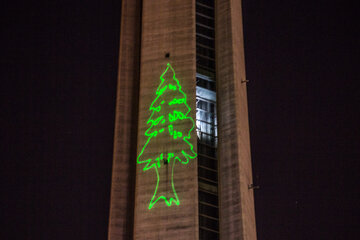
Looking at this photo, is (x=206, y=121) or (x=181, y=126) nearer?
(x=181, y=126)

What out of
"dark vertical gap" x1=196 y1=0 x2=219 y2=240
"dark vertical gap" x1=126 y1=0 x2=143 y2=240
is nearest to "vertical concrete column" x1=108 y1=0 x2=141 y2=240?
"dark vertical gap" x1=126 y1=0 x2=143 y2=240

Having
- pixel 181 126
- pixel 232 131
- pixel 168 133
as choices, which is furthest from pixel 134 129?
pixel 232 131

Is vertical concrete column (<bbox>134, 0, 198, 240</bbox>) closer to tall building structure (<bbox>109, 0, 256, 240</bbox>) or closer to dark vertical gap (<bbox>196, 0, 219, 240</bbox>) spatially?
tall building structure (<bbox>109, 0, 256, 240</bbox>)

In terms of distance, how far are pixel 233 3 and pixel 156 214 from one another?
10.6 metres

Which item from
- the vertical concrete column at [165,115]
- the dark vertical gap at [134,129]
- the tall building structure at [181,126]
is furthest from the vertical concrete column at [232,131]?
the dark vertical gap at [134,129]

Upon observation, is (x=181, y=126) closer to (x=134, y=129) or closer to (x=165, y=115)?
(x=165, y=115)

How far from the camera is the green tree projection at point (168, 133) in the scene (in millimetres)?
26109

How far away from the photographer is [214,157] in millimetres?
28391

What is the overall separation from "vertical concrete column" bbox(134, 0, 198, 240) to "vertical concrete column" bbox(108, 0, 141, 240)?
2.57 feet

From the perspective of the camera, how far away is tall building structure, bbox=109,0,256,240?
2578cm

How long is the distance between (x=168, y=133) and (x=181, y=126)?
59 cm

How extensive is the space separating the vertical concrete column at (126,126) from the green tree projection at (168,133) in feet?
3.38

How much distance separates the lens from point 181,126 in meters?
26.9

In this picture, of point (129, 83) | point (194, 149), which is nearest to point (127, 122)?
point (129, 83)
